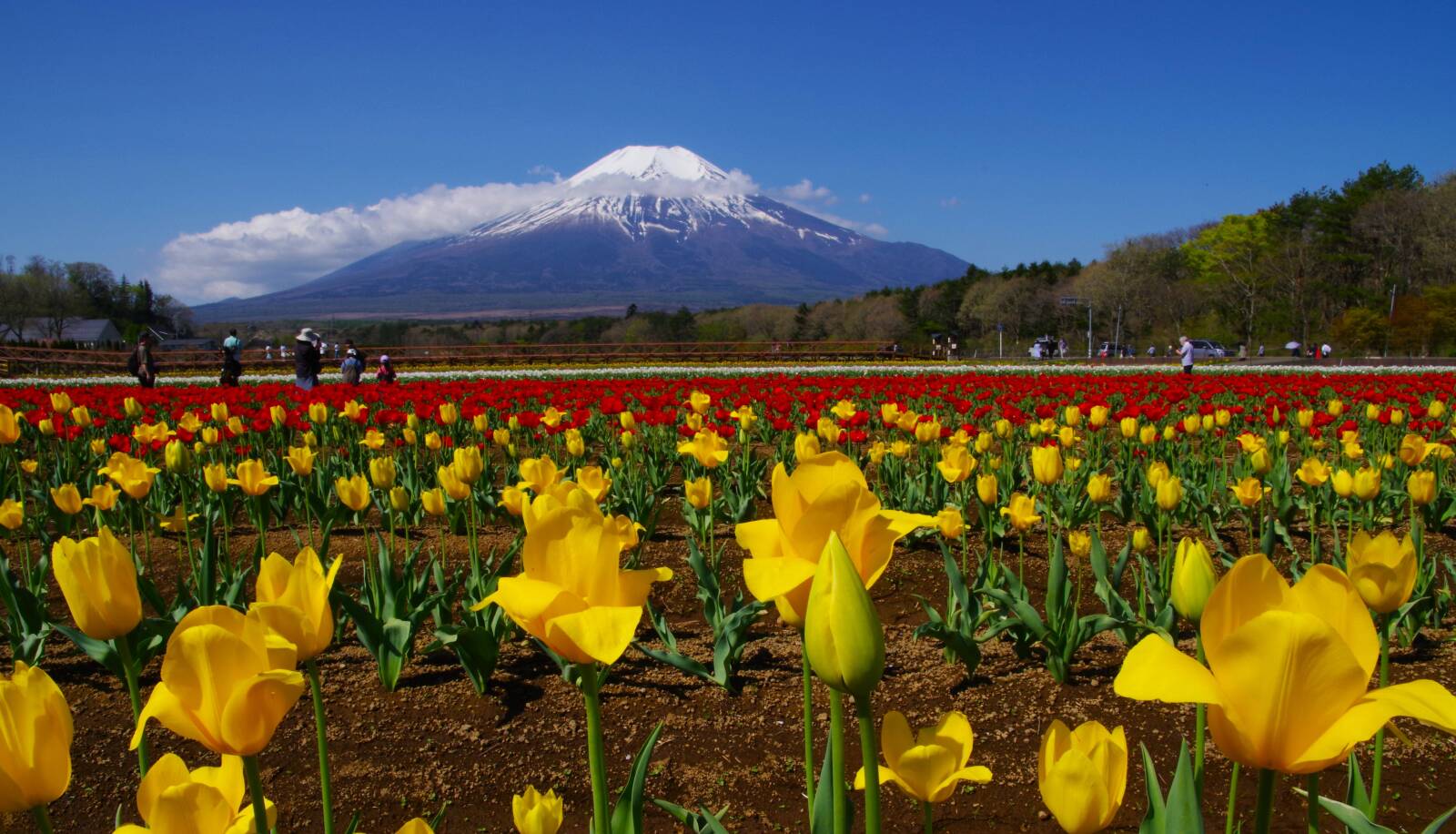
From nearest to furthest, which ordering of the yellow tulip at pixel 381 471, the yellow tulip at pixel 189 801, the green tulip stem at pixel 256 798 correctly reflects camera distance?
the yellow tulip at pixel 189 801 → the green tulip stem at pixel 256 798 → the yellow tulip at pixel 381 471

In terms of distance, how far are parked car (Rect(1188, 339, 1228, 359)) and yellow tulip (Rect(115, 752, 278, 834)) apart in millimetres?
50240

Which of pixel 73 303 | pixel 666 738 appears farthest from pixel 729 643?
pixel 73 303

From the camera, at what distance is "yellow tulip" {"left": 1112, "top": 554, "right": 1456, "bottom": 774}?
890mm

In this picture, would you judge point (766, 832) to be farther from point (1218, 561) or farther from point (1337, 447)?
point (1337, 447)

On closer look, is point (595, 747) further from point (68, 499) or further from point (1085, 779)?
point (68, 499)

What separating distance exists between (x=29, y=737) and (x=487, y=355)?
3666 centimetres

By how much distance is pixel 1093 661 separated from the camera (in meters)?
3.73

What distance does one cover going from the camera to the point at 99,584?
4.99ft

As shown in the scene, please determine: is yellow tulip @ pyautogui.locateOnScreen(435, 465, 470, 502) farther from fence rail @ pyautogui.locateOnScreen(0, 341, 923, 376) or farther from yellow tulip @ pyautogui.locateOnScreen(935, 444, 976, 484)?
fence rail @ pyautogui.locateOnScreen(0, 341, 923, 376)

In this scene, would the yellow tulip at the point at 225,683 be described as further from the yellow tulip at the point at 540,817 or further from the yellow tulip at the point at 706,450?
the yellow tulip at the point at 706,450

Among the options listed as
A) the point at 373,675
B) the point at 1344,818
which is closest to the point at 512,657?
the point at 373,675

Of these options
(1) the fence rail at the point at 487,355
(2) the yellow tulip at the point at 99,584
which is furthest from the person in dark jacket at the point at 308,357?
(1) the fence rail at the point at 487,355

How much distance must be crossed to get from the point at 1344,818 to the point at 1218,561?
171 inches

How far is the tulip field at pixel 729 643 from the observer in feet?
3.46
